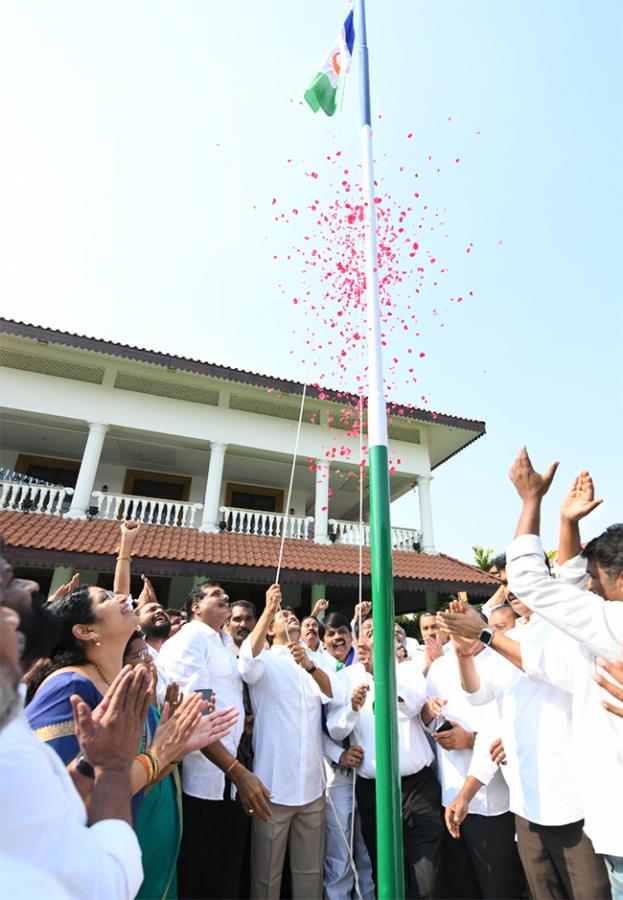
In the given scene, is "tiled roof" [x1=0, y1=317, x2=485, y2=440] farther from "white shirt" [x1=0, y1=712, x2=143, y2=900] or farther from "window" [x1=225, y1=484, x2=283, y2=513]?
"white shirt" [x1=0, y1=712, x2=143, y2=900]

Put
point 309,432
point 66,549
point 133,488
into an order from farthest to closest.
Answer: point 133,488, point 309,432, point 66,549

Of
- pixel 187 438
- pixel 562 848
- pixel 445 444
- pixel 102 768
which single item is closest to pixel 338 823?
pixel 562 848

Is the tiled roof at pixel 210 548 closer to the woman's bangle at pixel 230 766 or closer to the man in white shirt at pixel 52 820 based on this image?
the woman's bangle at pixel 230 766

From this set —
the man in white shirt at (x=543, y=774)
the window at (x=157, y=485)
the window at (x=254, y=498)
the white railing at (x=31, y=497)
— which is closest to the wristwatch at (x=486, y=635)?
the man in white shirt at (x=543, y=774)

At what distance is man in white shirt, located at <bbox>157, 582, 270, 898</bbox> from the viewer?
2.51 m

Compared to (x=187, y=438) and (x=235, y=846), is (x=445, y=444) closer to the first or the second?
(x=187, y=438)

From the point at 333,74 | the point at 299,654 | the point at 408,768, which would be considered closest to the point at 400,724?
the point at 408,768

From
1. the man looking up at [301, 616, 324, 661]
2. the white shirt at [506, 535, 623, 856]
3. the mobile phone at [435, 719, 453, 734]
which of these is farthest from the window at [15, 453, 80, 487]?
the white shirt at [506, 535, 623, 856]

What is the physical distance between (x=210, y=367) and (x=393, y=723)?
9.79 metres

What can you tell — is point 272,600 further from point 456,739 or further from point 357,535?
point 357,535

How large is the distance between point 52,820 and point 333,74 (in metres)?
4.97

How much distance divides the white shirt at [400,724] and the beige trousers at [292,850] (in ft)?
1.32

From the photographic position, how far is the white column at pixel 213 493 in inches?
412

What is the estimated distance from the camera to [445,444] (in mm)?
13031
